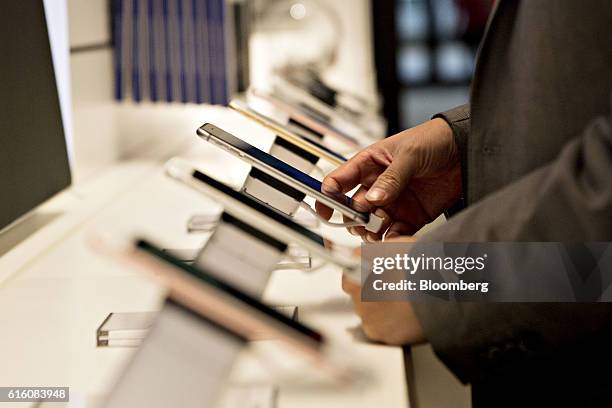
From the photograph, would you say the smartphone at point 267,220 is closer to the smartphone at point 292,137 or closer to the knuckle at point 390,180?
the knuckle at point 390,180

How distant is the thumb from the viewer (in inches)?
40.8

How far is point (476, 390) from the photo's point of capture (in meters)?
0.93

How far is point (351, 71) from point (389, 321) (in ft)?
13.6

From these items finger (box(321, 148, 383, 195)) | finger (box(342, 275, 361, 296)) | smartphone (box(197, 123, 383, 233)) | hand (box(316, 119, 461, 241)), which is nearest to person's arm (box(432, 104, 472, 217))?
hand (box(316, 119, 461, 241))

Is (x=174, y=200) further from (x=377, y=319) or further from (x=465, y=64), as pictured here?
(x=465, y=64)

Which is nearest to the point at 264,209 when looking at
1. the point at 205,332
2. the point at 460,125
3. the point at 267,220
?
the point at 267,220

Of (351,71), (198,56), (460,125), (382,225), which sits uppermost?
(460,125)

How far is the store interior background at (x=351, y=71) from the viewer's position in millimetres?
2094

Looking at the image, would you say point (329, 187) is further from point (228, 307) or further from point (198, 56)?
point (198, 56)

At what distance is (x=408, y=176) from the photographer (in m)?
1.10

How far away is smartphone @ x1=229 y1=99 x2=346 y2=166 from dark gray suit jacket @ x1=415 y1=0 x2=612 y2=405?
383mm

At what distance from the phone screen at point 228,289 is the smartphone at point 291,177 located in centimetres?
41

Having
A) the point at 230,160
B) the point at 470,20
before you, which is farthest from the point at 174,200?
the point at 470,20

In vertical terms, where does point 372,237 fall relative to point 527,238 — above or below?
below
